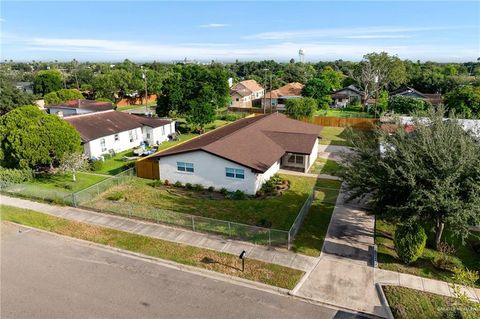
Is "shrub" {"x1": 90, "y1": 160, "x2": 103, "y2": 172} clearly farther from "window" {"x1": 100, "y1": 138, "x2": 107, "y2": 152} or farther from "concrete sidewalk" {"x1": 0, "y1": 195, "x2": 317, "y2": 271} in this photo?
"concrete sidewalk" {"x1": 0, "y1": 195, "x2": 317, "y2": 271}

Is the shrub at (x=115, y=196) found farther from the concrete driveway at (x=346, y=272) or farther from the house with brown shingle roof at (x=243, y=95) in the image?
the house with brown shingle roof at (x=243, y=95)

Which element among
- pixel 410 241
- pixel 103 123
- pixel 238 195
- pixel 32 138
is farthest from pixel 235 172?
pixel 103 123

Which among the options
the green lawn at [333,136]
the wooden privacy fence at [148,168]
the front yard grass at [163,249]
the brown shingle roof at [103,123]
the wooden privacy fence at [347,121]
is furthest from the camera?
the wooden privacy fence at [347,121]

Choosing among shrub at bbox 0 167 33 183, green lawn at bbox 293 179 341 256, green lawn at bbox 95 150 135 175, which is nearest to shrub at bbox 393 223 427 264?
green lawn at bbox 293 179 341 256

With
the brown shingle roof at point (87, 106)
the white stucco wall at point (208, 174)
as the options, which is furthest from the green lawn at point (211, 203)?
the brown shingle roof at point (87, 106)

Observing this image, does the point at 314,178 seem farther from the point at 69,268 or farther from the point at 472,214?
the point at 69,268
